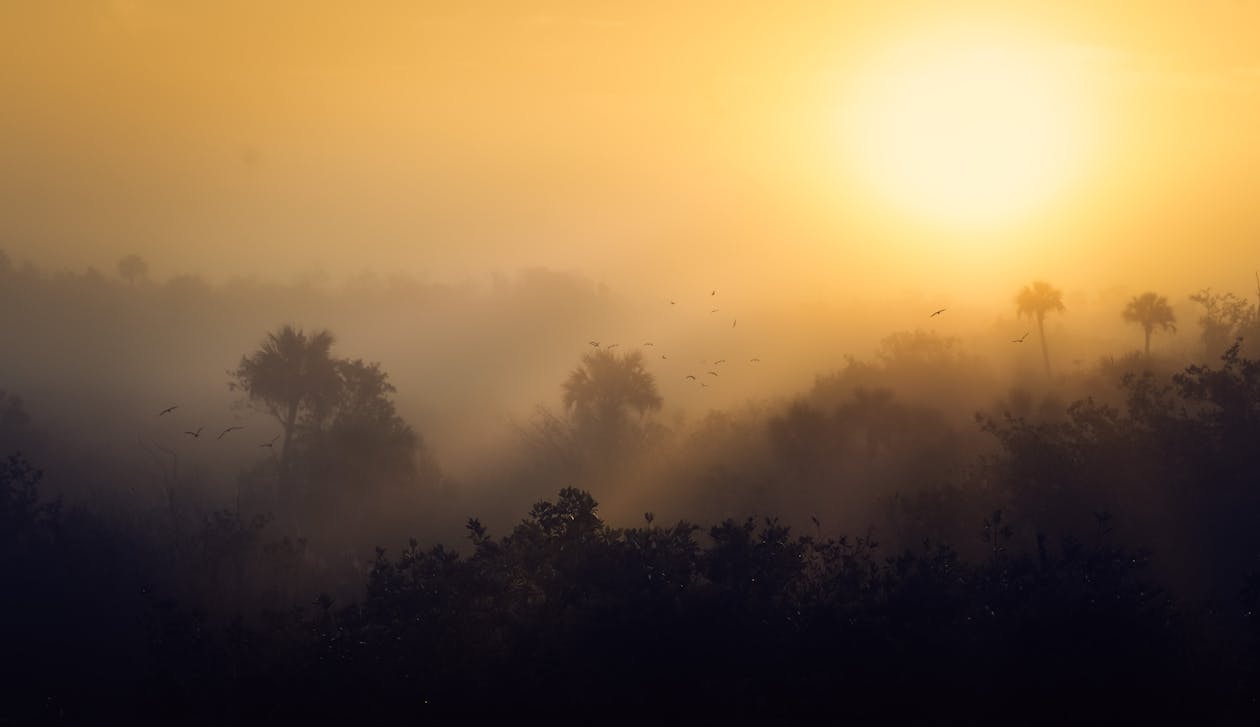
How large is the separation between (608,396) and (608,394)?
154 millimetres

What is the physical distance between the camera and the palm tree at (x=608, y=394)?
82250 mm

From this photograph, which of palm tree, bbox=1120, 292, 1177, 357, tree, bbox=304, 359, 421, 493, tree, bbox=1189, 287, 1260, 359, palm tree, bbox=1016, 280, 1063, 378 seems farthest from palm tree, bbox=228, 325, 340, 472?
tree, bbox=1189, 287, 1260, 359

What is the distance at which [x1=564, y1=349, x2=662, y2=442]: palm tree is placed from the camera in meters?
82.2

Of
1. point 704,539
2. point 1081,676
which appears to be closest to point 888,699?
point 1081,676

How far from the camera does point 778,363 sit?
120m

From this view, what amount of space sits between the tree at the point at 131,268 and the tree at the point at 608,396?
11108cm

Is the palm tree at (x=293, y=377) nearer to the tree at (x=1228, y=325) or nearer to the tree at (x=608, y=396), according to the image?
the tree at (x=608, y=396)

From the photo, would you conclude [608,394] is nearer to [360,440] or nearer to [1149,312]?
[360,440]

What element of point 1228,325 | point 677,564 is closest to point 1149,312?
point 1228,325

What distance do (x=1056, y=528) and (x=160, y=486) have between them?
58237 mm

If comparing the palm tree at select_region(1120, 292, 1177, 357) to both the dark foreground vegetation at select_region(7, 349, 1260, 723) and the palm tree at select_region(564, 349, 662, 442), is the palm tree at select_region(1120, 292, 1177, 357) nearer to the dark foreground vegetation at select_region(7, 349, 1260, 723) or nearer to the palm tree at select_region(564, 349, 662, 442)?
the palm tree at select_region(564, 349, 662, 442)

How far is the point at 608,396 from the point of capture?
82.6 metres

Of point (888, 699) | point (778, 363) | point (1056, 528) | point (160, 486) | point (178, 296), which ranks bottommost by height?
point (888, 699)

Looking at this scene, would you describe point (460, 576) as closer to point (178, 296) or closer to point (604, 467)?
point (604, 467)
